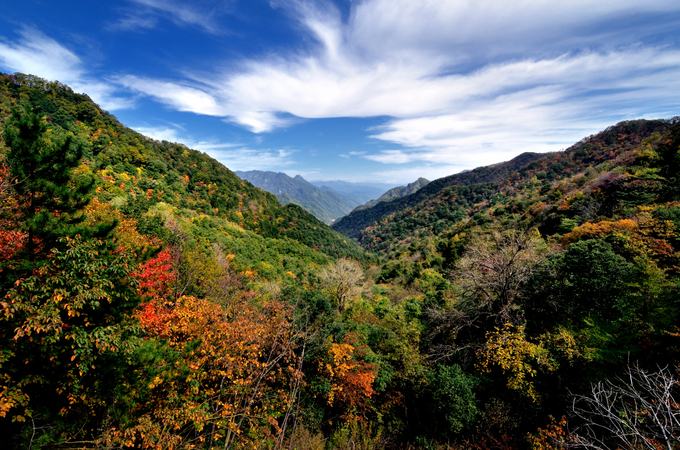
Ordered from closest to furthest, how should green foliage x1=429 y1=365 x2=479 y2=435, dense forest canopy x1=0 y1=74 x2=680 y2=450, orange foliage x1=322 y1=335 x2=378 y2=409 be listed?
1. dense forest canopy x1=0 y1=74 x2=680 y2=450
2. green foliage x1=429 y1=365 x2=479 y2=435
3. orange foliage x1=322 y1=335 x2=378 y2=409

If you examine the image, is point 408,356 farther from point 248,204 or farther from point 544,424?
point 248,204

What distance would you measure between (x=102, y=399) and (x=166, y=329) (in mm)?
4033

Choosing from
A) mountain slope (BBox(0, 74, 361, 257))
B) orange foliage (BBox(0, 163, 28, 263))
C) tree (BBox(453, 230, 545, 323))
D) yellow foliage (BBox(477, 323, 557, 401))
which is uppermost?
mountain slope (BBox(0, 74, 361, 257))

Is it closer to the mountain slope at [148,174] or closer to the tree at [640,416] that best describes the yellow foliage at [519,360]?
the tree at [640,416]

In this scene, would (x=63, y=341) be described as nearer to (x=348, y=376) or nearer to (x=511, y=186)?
(x=348, y=376)

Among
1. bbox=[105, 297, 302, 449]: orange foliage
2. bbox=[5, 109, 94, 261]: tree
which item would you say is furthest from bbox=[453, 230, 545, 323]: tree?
bbox=[5, 109, 94, 261]: tree

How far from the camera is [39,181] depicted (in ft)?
24.7

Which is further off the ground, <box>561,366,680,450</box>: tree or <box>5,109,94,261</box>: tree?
<box>5,109,94,261</box>: tree

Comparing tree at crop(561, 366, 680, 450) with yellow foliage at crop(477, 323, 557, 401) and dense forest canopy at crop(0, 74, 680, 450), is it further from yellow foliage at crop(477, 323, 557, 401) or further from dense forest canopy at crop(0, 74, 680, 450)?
yellow foliage at crop(477, 323, 557, 401)

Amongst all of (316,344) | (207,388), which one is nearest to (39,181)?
(207,388)

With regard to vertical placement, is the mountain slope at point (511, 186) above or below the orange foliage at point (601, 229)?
above

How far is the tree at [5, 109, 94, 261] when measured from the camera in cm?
728

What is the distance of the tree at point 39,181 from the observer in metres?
7.28

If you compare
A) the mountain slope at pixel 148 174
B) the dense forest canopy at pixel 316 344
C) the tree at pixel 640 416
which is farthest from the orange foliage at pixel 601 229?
the mountain slope at pixel 148 174
